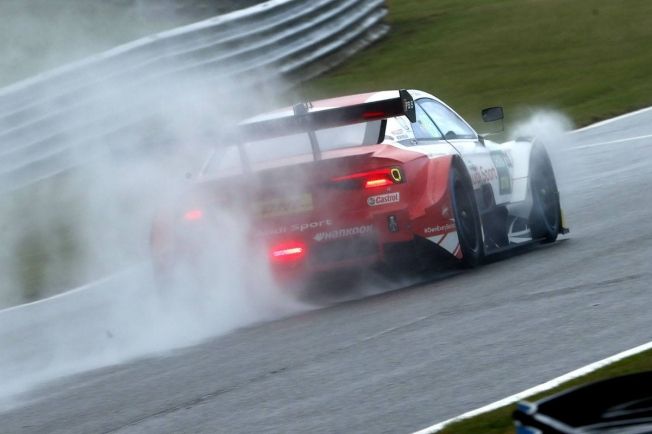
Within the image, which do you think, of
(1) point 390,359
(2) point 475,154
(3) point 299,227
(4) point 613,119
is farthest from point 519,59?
(1) point 390,359

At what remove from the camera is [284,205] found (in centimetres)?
786

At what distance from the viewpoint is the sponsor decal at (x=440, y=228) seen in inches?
309

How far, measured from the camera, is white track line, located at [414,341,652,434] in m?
4.93

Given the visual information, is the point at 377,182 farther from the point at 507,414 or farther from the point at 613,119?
the point at 613,119

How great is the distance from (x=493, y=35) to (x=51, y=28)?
1044cm

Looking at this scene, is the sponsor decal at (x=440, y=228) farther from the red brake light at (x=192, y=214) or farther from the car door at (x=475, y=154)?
the red brake light at (x=192, y=214)

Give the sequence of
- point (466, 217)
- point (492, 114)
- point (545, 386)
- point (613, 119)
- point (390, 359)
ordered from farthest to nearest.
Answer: point (613, 119) → point (492, 114) → point (466, 217) → point (390, 359) → point (545, 386)

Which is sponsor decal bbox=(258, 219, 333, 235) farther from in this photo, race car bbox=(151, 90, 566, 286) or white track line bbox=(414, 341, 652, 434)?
white track line bbox=(414, 341, 652, 434)

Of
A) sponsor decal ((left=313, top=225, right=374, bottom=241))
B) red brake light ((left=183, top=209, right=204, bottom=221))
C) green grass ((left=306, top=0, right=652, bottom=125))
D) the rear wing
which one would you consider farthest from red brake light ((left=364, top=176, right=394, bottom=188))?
green grass ((left=306, top=0, right=652, bottom=125))

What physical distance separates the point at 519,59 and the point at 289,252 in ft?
41.5

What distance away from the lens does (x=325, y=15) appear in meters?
19.4

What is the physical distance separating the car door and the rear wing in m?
0.82

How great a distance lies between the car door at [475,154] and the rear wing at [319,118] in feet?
2.68

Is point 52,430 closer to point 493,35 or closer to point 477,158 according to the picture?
point 477,158
